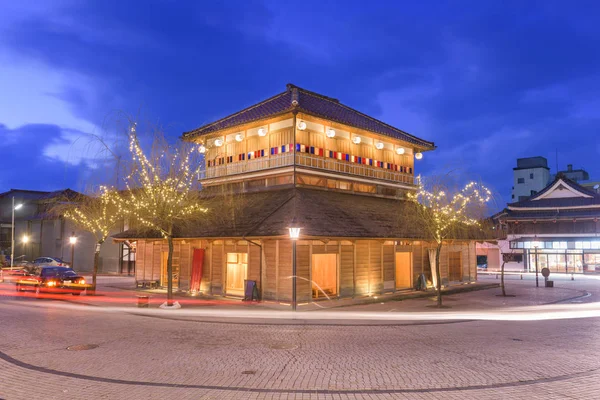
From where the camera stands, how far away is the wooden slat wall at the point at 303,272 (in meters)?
23.9

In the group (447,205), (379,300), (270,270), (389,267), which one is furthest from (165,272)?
(447,205)

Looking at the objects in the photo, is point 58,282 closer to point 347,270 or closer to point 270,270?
point 270,270

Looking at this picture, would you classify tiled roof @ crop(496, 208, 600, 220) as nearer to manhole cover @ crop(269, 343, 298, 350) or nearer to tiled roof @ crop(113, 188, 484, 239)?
tiled roof @ crop(113, 188, 484, 239)

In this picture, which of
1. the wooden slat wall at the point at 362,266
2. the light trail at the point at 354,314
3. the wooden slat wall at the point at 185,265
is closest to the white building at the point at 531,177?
the wooden slat wall at the point at 362,266

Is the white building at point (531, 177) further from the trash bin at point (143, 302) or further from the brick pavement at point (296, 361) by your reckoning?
the trash bin at point (143, 302)

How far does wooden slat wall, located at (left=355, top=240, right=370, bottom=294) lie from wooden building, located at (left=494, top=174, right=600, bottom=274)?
105 feet

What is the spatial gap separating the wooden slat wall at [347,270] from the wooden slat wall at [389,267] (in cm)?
330

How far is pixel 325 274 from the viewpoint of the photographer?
2588 centimetres

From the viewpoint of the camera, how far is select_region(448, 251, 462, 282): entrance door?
1473 inches

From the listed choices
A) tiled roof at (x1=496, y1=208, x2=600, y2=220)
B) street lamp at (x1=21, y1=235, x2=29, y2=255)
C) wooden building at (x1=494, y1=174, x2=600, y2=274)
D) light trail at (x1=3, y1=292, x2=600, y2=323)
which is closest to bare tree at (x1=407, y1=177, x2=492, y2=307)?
light trail at (x1=3, y1=292, x2=600, y2=323)

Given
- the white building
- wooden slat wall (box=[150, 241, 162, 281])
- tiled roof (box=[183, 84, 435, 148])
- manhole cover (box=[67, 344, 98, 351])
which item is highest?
the white building

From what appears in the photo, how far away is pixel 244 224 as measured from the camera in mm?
25953

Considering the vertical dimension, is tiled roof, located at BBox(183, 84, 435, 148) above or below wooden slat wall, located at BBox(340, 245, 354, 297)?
above

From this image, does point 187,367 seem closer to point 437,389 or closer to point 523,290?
point 437,389
